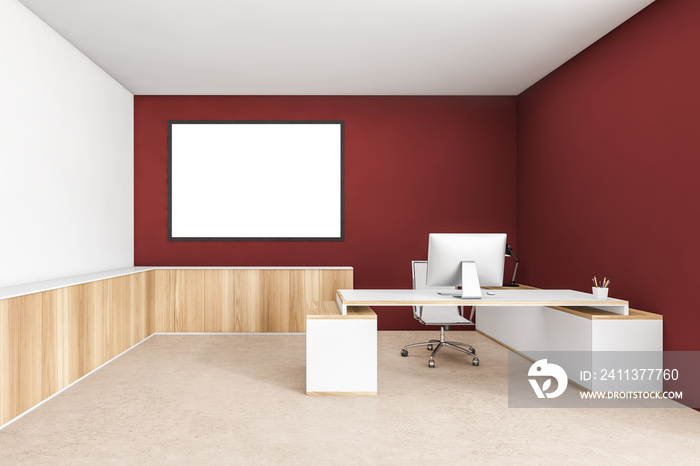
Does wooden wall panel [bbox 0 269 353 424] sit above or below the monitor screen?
below

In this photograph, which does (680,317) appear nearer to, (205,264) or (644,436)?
(644,436)

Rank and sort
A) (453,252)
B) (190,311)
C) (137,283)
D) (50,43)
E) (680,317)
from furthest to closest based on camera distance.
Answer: (190,311)
(137,283)
(50,43)
(453,252)
(680,317)

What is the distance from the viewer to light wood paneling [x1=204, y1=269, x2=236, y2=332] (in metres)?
6.04

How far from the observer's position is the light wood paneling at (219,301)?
604cm

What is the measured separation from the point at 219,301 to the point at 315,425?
3.26 metres

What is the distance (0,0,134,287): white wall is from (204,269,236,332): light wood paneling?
3.91ft

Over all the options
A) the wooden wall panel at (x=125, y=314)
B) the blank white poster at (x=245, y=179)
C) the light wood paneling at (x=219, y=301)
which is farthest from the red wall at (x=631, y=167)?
the light wood paneling at (x=219, y=301)

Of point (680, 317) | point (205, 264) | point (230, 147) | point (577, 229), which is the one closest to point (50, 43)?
point (230, 147)

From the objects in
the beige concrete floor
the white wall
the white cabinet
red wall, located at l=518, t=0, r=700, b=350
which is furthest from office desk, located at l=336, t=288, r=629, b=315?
the white wall

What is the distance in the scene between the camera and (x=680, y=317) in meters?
3.60

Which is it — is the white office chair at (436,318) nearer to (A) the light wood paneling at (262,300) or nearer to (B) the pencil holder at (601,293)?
(B) the pencil holder at (601,293)

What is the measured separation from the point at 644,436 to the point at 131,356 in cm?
468

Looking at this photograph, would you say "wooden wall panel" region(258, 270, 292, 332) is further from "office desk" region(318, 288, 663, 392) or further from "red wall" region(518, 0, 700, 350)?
"red wall" region(518, 0, 700, 350)

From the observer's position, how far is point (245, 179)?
646cm
